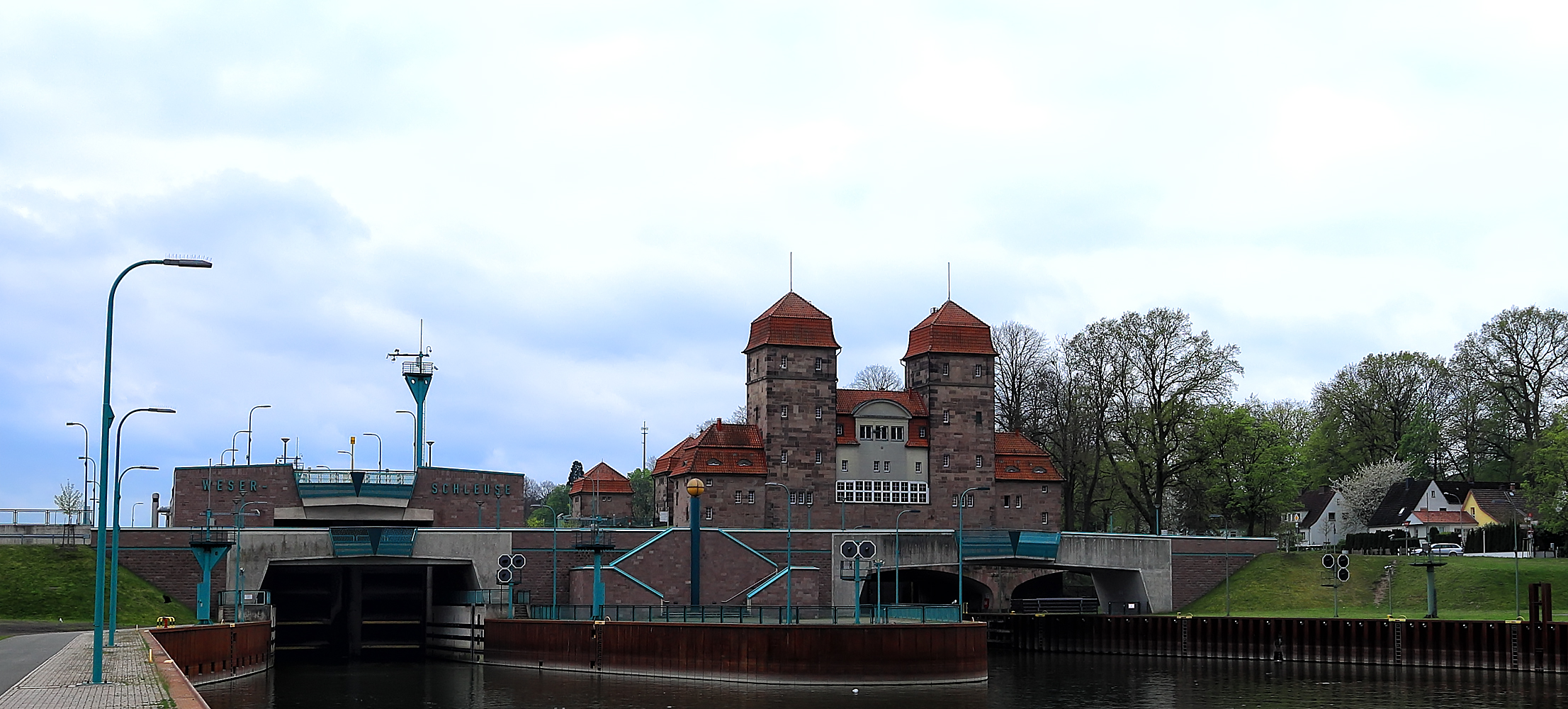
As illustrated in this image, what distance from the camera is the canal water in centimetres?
6088

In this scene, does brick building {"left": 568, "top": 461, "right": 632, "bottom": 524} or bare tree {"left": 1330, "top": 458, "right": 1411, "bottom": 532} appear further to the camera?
brick building {"left": 568, "top": 461, "right": 632, "bottom": 524}

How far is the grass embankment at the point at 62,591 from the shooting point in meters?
82.4

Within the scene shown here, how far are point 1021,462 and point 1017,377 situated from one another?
13.5m

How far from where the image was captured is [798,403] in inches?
4412

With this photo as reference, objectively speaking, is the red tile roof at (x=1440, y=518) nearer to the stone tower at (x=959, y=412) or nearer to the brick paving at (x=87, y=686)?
the stone tower at (x=959, y=412)

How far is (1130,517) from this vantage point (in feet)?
478

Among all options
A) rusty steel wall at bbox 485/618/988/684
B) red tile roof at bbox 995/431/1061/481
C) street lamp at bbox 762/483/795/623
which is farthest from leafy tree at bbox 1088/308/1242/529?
rusty steel wall at bbox 485/618/988/684

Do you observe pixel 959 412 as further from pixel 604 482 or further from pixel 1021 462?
pixel 604 482

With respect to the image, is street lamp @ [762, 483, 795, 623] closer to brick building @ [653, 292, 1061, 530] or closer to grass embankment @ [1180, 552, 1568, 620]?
brick building @ [653, 292, 1061, 530]

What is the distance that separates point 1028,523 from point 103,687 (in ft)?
280

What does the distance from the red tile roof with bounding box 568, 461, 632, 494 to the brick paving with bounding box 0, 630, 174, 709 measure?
283ft

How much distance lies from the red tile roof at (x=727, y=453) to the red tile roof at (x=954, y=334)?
9.02 m

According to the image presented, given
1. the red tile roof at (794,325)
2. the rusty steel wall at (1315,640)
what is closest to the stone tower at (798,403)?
the red tile roof at (794,325)

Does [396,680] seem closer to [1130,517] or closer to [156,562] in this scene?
[156,562]
